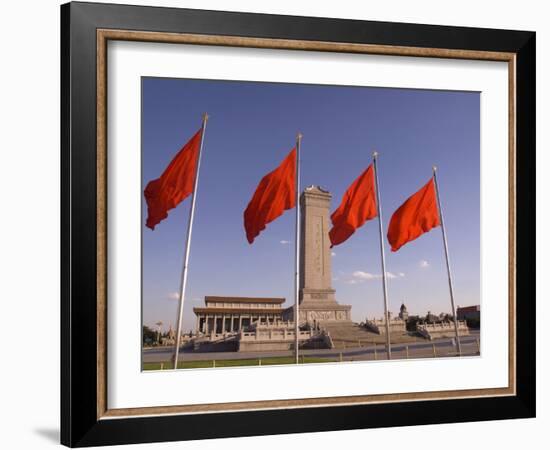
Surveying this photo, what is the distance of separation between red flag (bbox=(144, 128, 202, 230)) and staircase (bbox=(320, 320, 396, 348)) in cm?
83

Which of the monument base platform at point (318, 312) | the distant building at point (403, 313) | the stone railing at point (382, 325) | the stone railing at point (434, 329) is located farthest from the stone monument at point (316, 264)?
the stone railing at point (434, 329)

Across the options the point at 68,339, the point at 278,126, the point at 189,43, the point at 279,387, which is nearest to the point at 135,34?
the point at 189,43

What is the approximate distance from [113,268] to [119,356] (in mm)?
355

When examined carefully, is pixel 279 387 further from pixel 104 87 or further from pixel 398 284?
pixel 104 87

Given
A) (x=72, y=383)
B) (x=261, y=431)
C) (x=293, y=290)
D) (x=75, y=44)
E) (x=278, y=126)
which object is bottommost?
(x=261, y=431)

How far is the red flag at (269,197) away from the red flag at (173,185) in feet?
0.97

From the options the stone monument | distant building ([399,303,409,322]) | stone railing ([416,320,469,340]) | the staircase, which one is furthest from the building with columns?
stone railing ([416,320,469,340])

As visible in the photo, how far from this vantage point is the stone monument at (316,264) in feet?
12.1

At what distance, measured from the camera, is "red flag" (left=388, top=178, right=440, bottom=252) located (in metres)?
3.84

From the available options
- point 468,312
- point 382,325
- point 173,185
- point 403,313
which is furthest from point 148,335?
point 468,312

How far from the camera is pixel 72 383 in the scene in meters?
3.33

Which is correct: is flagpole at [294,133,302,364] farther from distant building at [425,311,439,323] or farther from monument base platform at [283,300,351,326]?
distant building at [425,311,439,323]

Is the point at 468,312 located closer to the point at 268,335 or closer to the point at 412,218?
the point at 412,218

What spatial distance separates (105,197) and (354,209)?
1114 mm
